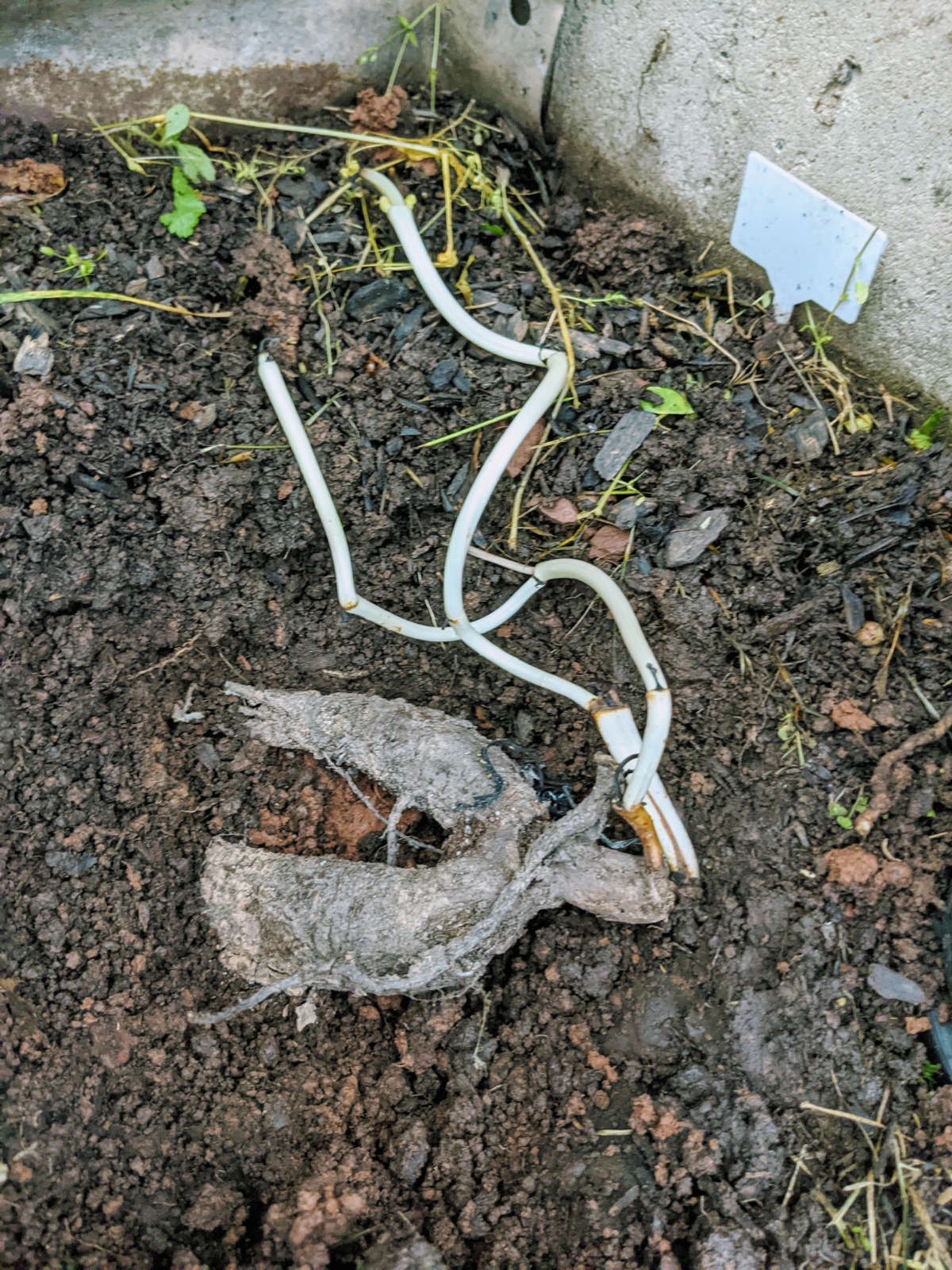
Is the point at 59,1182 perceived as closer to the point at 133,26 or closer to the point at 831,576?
the point at 831,576

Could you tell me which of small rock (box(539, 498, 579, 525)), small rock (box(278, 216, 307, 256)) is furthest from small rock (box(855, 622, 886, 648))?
small rock (box(278, 216, 307, 256))

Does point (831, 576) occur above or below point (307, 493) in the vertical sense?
above

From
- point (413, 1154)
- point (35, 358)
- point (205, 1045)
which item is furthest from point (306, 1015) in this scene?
point (35, 358)

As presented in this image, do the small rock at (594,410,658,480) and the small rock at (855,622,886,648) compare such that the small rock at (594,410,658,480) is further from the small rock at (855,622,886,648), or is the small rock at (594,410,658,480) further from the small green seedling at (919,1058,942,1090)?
the small green seedling at (919,1058,942,1090)

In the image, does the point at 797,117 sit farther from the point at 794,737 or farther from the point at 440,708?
the point at 440,708

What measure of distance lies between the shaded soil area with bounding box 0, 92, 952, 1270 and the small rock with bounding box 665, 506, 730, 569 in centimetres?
1

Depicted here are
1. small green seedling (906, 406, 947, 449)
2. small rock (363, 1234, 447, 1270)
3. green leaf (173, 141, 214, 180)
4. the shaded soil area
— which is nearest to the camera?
small rock (363, 1234, 447, 1270)

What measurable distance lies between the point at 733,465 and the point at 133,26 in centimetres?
174

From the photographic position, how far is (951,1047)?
66.2 inches

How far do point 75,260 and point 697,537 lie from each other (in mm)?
1550

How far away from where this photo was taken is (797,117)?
177cm

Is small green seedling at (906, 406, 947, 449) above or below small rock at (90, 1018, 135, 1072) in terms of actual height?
above

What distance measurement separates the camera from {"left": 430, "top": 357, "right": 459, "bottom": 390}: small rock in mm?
1963

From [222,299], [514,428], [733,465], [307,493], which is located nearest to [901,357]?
[733,465]
